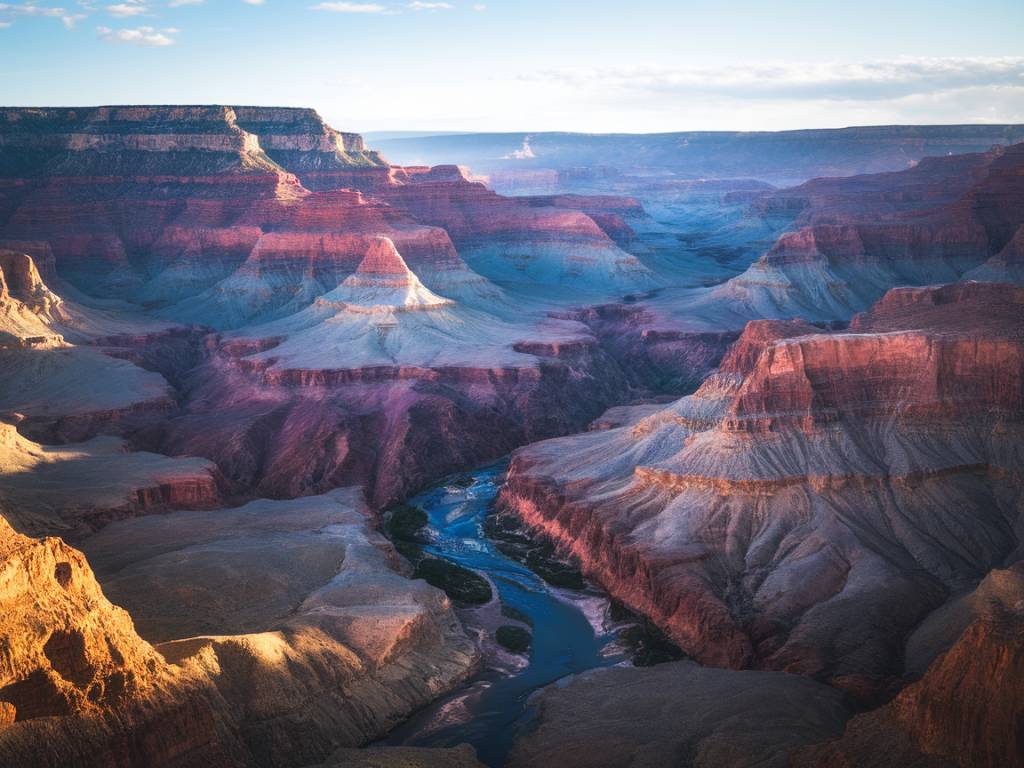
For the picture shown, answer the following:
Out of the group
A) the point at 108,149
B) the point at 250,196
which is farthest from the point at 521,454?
the point at 108,149

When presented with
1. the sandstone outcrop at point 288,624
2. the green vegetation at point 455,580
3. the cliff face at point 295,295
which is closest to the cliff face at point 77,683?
the sandstone outcrop at point 288,624

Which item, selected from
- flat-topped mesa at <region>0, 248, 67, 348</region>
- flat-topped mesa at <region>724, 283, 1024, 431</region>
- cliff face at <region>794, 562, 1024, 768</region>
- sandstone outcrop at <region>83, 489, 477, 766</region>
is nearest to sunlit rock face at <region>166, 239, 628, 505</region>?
flat-topped mesa at <region>0, 248, 67, 348</region>

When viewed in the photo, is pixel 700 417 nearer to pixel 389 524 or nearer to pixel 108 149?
pixel 389 524

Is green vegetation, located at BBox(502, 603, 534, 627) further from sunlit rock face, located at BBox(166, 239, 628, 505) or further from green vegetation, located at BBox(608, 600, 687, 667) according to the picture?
sunlit rock face, located at BBox(166, 239, 628, 505)

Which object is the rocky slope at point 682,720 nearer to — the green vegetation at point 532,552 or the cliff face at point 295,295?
the green vegetation at point 532,552

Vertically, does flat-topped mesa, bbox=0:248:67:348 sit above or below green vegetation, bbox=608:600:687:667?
above

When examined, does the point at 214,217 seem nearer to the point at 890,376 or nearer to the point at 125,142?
the point at 125,142

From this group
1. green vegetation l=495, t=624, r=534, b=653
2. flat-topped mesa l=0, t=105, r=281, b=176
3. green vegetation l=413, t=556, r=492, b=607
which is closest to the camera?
green vegetation l=495, t=624, r=534, b=653
